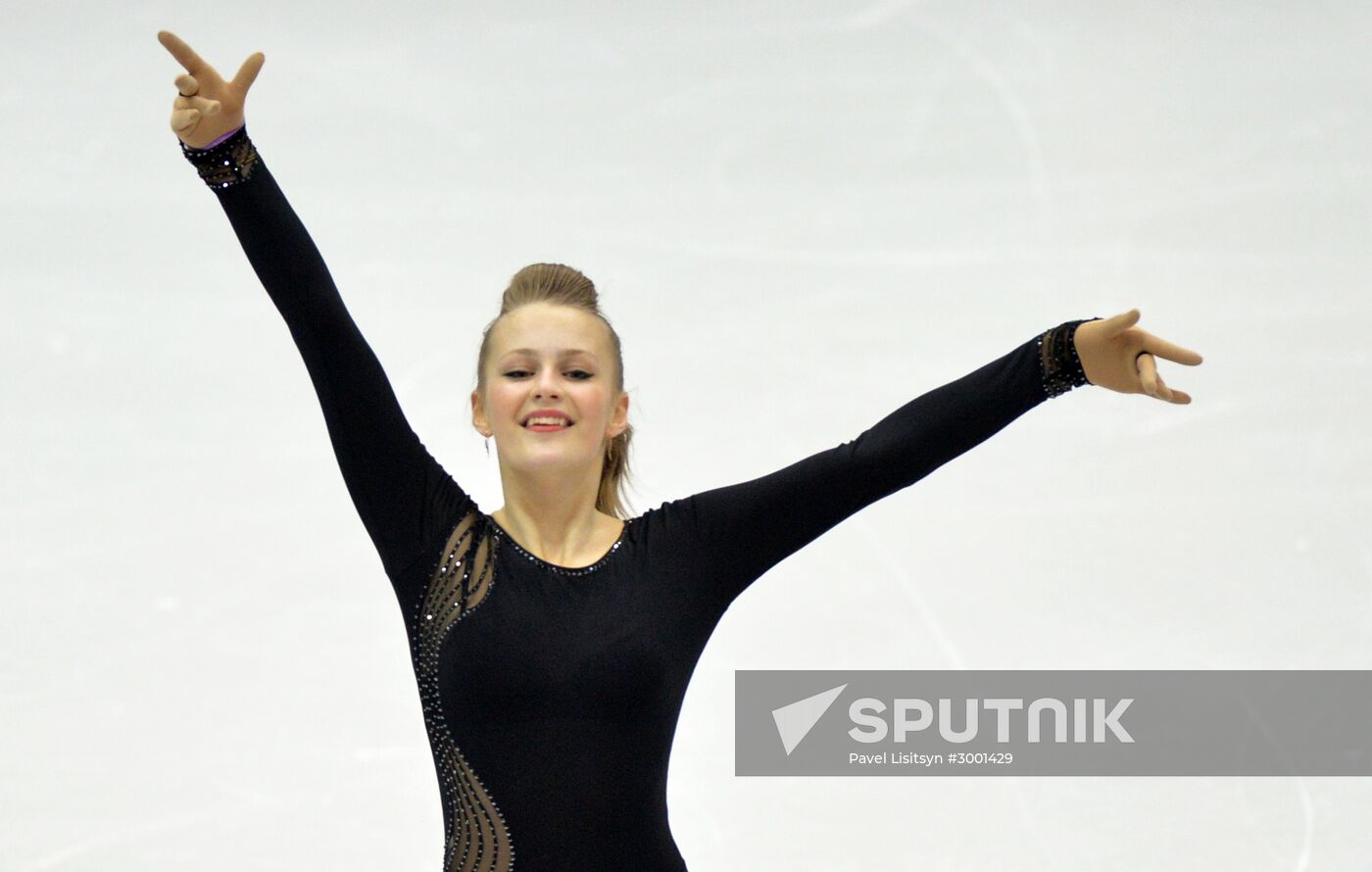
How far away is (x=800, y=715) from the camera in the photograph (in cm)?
269

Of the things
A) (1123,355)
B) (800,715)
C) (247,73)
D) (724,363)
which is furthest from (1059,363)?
(800,715)

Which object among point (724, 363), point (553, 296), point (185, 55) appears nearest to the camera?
point (185, 55)

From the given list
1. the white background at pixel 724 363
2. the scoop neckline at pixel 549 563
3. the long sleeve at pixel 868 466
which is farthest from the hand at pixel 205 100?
the white background at pixel 724 363

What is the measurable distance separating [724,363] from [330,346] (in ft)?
4.65

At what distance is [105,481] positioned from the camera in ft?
8.70

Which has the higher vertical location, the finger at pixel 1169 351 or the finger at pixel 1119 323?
the finger at pixel 1119 323

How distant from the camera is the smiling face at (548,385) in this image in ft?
4.64

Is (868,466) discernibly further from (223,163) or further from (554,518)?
(223,163)

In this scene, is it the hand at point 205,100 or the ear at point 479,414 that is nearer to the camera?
the hand at point 205,100

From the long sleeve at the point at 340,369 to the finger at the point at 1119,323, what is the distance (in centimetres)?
63

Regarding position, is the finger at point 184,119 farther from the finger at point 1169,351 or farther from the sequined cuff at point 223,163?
the finger at point 1169,351

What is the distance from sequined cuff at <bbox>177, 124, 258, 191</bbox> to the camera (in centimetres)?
126

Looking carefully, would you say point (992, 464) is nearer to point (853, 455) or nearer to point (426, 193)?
point (426, 193)

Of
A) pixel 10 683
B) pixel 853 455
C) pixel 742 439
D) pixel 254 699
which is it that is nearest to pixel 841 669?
pixel 742 439
